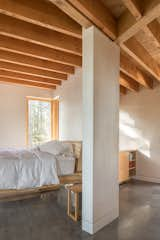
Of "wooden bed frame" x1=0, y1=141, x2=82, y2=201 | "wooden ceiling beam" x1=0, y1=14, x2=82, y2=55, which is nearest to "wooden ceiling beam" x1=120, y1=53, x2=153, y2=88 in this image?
"wooden ceiling beam" x1=0, y1=14, x2=82, y2=55

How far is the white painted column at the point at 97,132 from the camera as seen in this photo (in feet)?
8.05

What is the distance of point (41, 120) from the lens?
20.6 ft

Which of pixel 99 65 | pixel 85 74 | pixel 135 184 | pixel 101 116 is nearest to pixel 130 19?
pixel 99 65

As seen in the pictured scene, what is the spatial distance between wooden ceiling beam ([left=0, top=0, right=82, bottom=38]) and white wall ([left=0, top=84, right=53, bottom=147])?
3.46m

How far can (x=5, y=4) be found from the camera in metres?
2.30

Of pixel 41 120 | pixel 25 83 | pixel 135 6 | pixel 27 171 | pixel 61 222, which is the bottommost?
pixel 61 222

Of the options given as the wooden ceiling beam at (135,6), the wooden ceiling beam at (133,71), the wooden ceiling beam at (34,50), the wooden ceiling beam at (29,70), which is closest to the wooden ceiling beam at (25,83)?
the wooden ceiling beam at (29,70)

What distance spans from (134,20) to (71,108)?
10.9 ft

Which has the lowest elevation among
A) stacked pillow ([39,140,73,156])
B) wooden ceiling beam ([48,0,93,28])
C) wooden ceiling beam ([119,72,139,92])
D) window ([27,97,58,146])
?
stacked pillow ([39,140,73,156])

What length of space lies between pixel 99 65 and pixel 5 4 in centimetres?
130

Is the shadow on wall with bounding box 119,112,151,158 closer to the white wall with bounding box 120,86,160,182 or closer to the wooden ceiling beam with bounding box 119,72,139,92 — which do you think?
the white wall with bounding box 120,86,160,182

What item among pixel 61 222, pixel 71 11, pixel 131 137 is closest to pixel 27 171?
pixel 61 222

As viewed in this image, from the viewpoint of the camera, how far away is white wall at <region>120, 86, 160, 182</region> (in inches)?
202

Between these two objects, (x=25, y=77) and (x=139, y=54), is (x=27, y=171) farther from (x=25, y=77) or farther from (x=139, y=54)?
(x=25, y=77)
